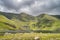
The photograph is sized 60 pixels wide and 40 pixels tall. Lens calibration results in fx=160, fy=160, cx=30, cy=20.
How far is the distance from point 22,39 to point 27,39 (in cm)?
329

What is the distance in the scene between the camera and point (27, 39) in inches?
4141

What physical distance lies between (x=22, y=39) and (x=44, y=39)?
14743mm

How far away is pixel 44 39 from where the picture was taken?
4215 inches

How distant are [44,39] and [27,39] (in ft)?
37.7

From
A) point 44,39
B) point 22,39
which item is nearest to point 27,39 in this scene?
point 22,39

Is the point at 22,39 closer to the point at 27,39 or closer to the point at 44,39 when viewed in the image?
the point at 27,39

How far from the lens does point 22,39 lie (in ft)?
345
